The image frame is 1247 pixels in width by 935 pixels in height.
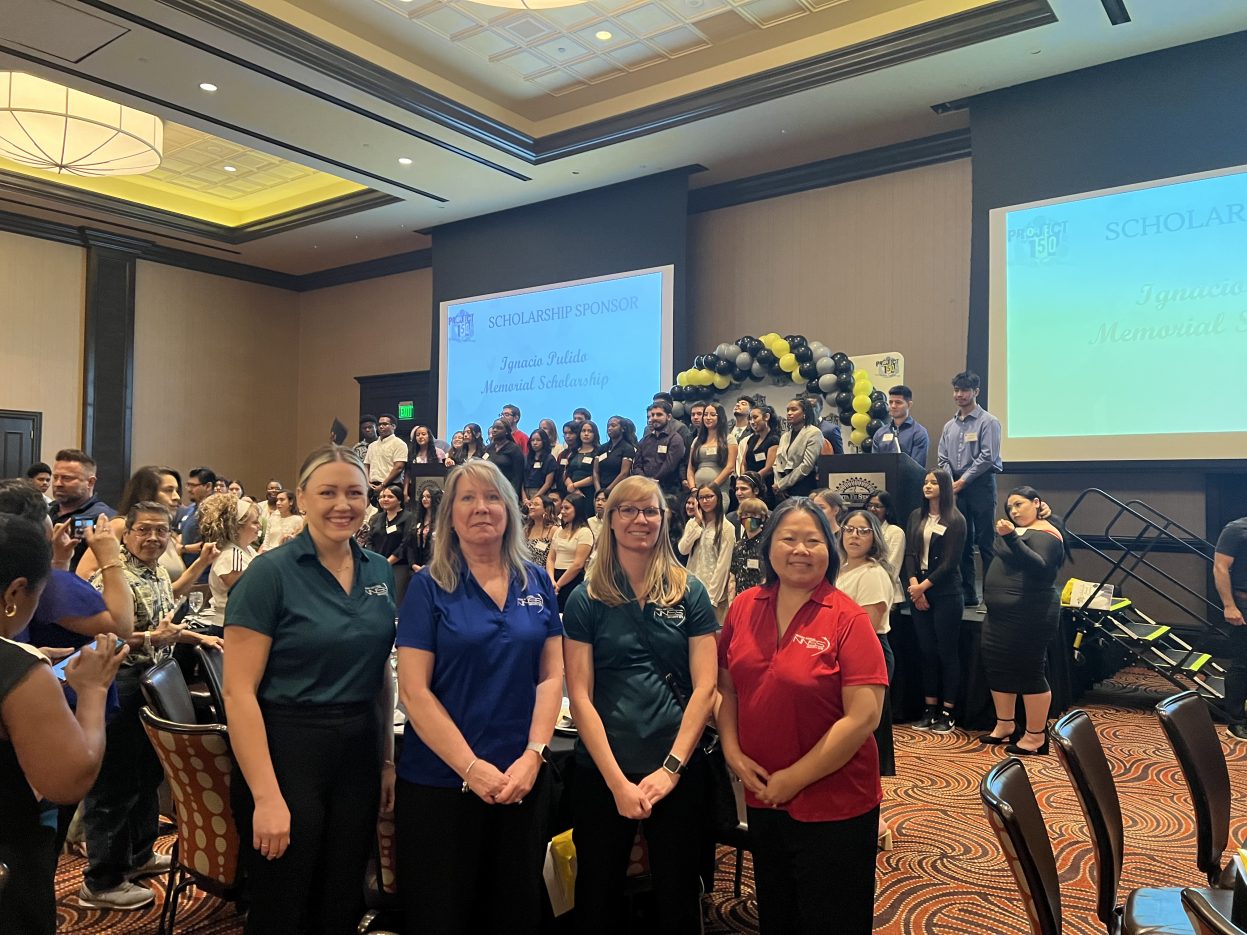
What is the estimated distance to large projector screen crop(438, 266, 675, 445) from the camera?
31.9 feet

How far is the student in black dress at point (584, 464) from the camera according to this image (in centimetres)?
791

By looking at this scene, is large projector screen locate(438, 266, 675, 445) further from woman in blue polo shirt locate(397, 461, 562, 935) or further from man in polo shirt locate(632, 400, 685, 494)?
woman in blue polo shirt locate(397, 461, 562, 935)

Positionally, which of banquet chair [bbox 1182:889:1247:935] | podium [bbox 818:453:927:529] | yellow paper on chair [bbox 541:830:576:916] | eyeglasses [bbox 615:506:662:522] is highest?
podium [bbox 818:453:927:529]

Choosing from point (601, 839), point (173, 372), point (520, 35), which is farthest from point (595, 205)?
point (601, 839)

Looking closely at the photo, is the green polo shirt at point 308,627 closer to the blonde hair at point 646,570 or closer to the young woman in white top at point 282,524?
the blonde hair at point 646,570

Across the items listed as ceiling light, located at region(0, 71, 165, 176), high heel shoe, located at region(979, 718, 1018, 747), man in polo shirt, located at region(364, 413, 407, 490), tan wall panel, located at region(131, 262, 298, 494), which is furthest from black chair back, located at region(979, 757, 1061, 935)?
tan wall panel, located at region(131, 262, 298, 494)

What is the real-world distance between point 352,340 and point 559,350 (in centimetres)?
491

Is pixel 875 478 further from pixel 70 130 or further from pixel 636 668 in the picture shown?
pixel 70 130

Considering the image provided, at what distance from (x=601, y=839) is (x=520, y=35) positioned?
7.21 meters

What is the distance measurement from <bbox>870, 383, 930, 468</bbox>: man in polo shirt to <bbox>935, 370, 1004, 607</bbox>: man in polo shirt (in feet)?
1.17

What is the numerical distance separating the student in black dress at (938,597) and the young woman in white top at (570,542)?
2.48 meters

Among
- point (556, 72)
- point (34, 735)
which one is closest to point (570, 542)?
point (556, 72)

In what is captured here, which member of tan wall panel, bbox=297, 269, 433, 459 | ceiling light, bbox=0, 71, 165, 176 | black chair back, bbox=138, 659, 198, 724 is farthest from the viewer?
tan wall panel, bbox=297, 269, 433, 459

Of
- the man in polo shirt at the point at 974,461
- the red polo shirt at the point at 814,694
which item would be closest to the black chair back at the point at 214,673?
the red polo shirt at the point at 814,694
